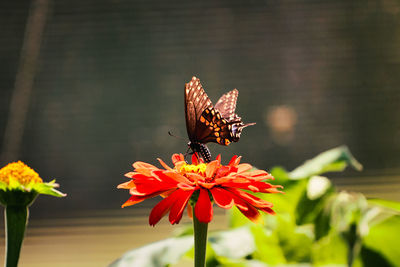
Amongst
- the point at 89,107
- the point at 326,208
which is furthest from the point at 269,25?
the point at 326,208

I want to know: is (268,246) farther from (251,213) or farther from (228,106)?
(251,213)

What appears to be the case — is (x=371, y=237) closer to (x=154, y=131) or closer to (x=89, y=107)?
(x=154, y=131)

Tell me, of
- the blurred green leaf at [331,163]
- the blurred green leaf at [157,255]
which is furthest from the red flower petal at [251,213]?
the blurred green leaf at [331,163]

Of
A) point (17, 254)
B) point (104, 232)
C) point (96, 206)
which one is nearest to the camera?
point (17, 254)

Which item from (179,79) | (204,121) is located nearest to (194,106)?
(204,121)

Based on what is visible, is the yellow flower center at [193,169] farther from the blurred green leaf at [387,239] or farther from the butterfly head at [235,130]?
the blurred green leaf at [387,239]

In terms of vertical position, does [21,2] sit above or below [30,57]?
above
